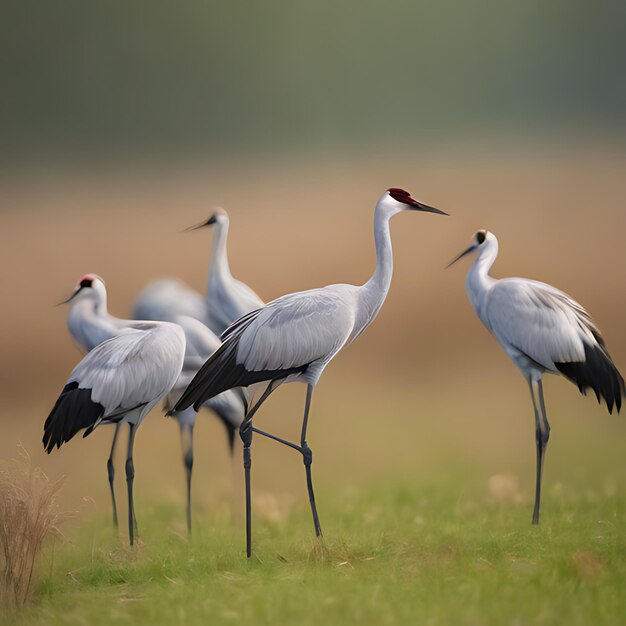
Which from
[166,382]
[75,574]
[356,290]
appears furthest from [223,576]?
[356,290]

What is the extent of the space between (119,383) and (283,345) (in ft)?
3.14

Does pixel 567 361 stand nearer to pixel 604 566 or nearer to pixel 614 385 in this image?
pixel 614 385

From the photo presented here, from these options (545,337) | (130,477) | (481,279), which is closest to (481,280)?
(481,279)

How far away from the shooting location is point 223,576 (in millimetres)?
5203

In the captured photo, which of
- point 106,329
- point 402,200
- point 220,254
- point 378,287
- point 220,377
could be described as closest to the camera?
point 220,377

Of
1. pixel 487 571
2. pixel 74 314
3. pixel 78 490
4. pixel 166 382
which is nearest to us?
pixel 487 571

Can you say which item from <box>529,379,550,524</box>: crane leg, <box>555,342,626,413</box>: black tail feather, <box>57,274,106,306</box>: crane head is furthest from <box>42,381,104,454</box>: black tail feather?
<box>555,342,626,413</box>: black tail feather

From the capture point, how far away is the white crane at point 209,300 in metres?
7.17

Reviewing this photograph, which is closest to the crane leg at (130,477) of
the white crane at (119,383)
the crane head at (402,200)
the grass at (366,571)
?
the white crane at (119,383)

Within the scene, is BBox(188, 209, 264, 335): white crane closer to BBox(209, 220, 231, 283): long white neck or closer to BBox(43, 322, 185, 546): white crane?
BBox(209, 220, 231, 283): long white neck

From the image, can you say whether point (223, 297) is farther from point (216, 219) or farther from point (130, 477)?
point (130, 477)

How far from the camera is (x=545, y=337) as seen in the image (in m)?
6.15

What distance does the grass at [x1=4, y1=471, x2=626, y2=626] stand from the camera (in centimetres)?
462

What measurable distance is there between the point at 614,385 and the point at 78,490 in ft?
12.2
